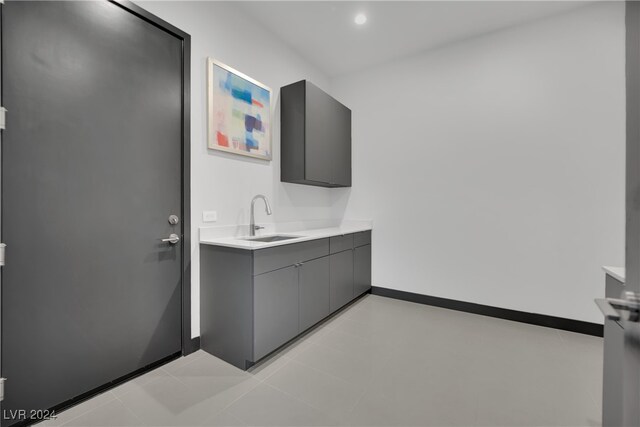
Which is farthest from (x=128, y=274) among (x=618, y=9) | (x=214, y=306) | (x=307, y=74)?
(x=618, y=9)

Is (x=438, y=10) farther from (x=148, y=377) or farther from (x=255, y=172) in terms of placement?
(x=148, y=377)

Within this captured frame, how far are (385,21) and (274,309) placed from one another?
282 cm

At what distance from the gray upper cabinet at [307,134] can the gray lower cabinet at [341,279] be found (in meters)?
0.88

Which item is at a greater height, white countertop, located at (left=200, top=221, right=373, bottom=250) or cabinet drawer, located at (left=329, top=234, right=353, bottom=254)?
white countertop, located at (left=200, top=221, right=373, bottom=250)

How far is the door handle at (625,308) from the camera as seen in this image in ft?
1.65

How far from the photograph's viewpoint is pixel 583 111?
2.39 metres

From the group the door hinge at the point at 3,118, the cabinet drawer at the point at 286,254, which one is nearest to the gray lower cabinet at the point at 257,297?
the cabinet drawer at the point at 286,254

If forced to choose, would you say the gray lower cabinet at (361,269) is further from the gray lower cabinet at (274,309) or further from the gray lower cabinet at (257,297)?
the gray lower cabinet at (274,309)

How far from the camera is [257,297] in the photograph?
71.9 inches

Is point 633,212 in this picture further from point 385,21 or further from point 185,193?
point 385,21

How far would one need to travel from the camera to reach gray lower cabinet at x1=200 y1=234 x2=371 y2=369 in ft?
5.99

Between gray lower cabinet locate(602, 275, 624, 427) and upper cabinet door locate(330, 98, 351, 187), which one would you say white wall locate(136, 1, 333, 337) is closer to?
upper cabinet door locate(330, 98, 351, 187)

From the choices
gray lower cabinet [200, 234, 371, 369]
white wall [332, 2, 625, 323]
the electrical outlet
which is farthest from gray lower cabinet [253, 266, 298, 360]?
white wall [332, 2, 625, 323]

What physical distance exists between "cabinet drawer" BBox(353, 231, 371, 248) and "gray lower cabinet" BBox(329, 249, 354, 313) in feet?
0.51
